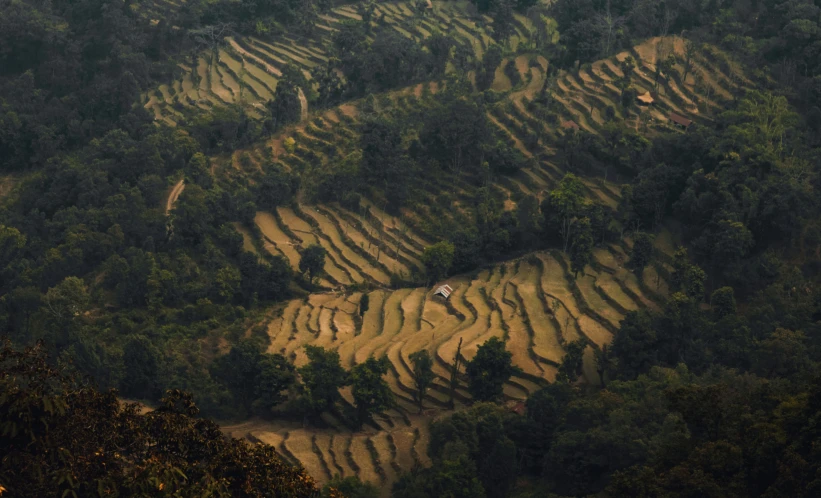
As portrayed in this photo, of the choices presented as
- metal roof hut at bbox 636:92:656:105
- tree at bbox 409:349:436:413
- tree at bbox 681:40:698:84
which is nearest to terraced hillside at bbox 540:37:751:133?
tree at bbox 681:40:698:84

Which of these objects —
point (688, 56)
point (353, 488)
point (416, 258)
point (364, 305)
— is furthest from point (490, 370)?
point (688, 56)

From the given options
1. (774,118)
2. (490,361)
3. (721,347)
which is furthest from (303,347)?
(774,118)

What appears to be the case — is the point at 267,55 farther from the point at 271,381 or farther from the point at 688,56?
the point at 271,381

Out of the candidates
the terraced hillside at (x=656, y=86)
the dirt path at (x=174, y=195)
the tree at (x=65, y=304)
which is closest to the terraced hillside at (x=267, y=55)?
the dirt path at (x=174, y=195)

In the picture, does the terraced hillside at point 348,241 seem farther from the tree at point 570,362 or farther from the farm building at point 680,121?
the farm building at point 680,121

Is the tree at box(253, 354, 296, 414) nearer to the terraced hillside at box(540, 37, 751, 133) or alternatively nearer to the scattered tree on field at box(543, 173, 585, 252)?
the scattered tree on field at box(543, 173, 585, 252)
